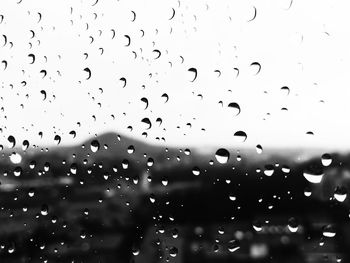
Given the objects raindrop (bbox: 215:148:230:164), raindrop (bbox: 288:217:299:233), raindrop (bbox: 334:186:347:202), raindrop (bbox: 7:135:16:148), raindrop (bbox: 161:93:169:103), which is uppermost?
raindrop (bbox: 161:93:169:103)

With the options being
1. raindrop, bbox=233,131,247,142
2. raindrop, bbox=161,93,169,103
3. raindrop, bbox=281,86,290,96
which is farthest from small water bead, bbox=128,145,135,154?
raindrop, bbox=281,86,290,96

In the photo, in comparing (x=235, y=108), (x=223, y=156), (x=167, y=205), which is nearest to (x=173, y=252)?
(x=167, y=205)

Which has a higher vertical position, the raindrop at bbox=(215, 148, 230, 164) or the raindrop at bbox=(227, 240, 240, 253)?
the raindrop at bbox=(215, 148, 230, 164)

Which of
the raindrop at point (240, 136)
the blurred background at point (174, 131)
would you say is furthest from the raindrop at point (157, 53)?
the raindrop at point (240, 136)

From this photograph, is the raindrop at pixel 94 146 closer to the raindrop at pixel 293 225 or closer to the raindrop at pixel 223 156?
the raindrop at pixel 223 156

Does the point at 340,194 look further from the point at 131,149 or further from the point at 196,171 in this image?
the point at 131,149

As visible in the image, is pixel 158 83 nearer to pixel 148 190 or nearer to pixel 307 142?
pixel 148 190

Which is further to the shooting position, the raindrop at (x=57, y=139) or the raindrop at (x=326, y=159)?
the raindrop at (x=57, y=139)

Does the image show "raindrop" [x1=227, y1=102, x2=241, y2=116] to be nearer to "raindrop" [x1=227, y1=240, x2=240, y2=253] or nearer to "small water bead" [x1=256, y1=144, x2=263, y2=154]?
"small water bead" [x1=256, y1=144, x2=263, y2=154]
